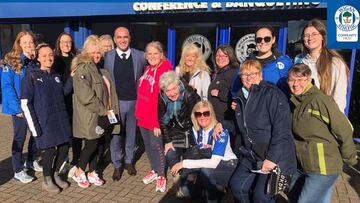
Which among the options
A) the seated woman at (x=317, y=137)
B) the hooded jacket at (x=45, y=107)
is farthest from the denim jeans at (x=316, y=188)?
the hooded jacket at (x=45, y=107)

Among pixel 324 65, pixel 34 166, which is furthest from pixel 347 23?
pixel 34 166

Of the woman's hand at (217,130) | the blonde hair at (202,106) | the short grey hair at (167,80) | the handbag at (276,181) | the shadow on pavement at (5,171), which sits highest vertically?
the short grey hair at (167,80)

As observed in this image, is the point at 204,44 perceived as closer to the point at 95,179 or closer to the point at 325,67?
the point at 95,179

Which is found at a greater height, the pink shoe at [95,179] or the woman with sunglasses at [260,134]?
the woman with sunglasses at [260,134]

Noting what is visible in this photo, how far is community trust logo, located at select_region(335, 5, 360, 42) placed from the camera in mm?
4935

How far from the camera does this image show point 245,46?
7137 millimetres

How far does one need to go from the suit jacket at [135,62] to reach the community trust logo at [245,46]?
3.16 meters

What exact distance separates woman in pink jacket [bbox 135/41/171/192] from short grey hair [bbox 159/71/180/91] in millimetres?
321

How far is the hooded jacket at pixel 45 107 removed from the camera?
12.2ft

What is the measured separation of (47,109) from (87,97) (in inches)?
17.5

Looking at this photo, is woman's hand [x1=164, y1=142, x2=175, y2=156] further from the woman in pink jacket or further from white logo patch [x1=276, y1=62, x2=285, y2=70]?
white logo patch [x1=276, y1=62, x2=285, y2=70]

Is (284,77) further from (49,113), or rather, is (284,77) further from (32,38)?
(32,38)

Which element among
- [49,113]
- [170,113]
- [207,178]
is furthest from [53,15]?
[207,178]

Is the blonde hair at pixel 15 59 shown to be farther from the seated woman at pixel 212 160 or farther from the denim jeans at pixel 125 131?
the seated woman at pixel 212 160
